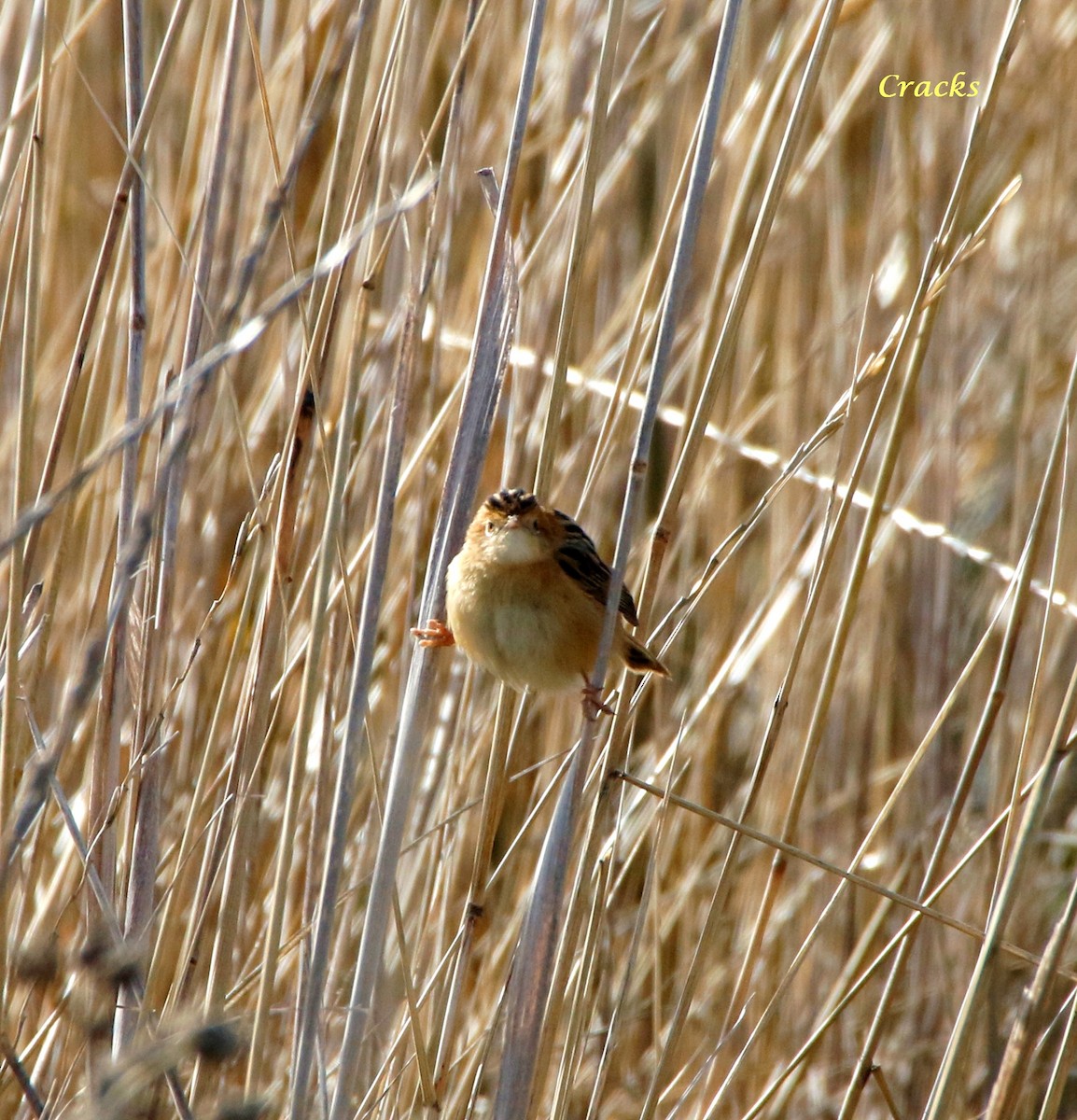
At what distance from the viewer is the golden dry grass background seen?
212 cm

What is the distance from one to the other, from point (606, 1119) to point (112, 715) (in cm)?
205

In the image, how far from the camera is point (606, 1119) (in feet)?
11.5

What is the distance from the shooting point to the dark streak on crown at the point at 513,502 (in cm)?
259

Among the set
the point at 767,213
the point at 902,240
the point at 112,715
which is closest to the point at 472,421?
the point at 767,213

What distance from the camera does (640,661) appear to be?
252cm

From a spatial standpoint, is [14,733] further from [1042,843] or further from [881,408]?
[1042,843]

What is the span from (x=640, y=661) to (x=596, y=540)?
0.91 m

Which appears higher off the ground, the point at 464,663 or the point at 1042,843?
the point at 464,663

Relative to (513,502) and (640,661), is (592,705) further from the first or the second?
(513,502)

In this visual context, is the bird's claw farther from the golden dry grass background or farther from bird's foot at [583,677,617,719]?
the golden dry grass background
